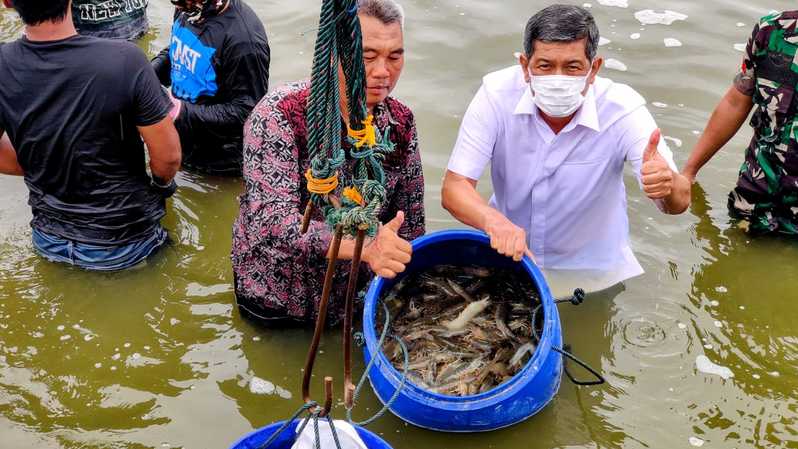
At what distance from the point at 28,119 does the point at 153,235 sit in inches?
38.6

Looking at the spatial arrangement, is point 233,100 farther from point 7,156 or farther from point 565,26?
point 565,26

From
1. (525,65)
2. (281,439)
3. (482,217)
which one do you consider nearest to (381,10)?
(525,65)

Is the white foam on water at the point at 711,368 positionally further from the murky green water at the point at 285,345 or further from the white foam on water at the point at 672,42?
the white foam on water at the point at 672,42

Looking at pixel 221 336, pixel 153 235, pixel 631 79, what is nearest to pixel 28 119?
pixel 153 235

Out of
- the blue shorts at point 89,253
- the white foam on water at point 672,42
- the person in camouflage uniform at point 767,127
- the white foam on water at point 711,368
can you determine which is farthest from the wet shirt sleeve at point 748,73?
the blue shorts at point 89,253

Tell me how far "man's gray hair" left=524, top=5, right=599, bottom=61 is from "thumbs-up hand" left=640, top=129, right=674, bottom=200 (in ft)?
1.61

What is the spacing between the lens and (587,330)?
4.23 m

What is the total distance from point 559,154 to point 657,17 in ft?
14.2

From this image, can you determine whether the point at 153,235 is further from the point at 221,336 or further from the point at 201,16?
the point at 201,16

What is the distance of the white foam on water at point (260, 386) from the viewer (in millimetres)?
3824

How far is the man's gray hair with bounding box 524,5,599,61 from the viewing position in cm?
339

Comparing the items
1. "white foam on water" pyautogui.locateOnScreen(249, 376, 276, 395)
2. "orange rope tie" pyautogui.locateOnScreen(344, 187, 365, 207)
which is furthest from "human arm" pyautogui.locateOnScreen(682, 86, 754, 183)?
"orange rope tie" pyautogui.locateOnScreen(344, 187, 365, 207)

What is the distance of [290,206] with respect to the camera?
11.0 feet

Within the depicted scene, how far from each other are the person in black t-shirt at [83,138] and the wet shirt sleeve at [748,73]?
3.33 metres
